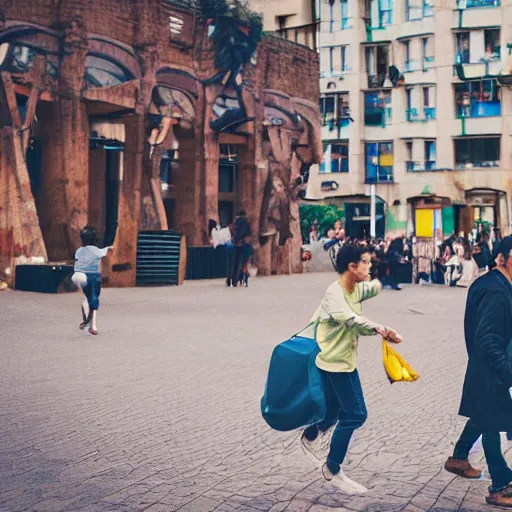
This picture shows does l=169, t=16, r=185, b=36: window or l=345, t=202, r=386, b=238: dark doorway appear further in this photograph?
l=345, t=202, r=386, b=238: dark doorway

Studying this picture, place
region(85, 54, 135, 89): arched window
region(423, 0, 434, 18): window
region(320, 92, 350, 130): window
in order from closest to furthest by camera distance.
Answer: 1. region(85, 54, 135, 89): arched window
2. region(423, 0, 434, 18): window
3. region(320, 92, 350, 130): window

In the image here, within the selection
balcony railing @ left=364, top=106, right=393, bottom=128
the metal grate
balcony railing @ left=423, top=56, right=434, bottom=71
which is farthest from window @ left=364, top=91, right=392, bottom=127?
the metal grate

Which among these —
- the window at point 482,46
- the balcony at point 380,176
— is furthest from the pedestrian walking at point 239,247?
the window at point 482,46

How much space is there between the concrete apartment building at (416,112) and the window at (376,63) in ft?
0.18

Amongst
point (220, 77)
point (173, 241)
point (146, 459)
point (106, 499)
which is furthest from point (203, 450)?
point (220, 77)

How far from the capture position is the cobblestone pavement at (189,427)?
5.82m

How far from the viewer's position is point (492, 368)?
5.40 meters

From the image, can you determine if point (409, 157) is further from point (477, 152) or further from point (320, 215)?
point (320, 215)

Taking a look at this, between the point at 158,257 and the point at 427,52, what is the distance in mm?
36304

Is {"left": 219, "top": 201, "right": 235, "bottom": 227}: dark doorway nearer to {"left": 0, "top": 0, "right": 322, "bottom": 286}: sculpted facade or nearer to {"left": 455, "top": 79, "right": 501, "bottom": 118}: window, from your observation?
{"left": 0, "top": 0, "right": 322, "bottom": 286}: sculpted facade

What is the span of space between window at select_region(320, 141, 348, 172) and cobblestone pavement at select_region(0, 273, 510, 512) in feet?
149

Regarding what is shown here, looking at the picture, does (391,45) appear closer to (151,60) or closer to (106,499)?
(151,60)

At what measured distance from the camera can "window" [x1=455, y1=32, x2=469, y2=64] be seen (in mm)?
58250

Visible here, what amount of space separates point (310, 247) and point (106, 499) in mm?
39123
